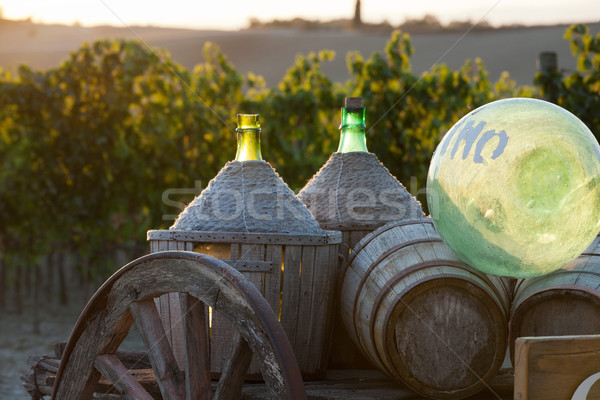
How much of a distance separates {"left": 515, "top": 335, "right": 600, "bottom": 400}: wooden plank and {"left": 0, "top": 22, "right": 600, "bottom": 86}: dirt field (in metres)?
30.2

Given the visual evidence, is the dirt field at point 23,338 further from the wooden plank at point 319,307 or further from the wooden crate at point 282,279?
the wooden plank at point 319,307

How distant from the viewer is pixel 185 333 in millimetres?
1953

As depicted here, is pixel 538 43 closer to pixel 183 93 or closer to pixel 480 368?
pixel 183 93

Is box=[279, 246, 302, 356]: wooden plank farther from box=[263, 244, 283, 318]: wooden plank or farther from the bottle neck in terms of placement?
the bottle neck

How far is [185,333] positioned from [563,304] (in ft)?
3.56

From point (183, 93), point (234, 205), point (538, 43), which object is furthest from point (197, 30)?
point (234, 205)

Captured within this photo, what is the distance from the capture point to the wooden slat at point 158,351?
6.53 ft

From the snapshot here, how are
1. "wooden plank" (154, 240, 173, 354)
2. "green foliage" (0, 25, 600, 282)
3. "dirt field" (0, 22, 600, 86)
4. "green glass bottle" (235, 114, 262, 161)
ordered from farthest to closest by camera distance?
"dirt field" (0, 22, 600, 86) < "green foliage" (0, 25, 600, 282) < "green glass bottle" (235, 114, 262, 161) < "wooden plank" (154, 240, 173, 354)

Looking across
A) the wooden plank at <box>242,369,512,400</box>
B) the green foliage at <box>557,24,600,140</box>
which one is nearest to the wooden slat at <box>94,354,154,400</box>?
the wooden plank at <box>242,369,512,400</box>

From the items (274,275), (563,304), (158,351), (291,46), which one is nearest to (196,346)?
(158,351)

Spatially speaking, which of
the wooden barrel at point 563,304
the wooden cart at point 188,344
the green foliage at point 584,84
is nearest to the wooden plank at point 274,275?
the wooden cart at point 188,344

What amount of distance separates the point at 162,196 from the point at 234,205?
412 cm

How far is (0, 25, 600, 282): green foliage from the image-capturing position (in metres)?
6.24

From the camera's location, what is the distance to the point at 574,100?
5.39 meters
